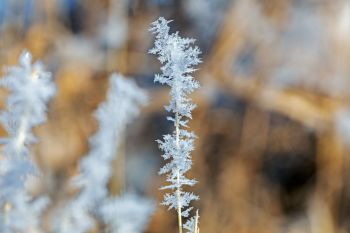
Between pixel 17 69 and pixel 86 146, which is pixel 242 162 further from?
pixel 17 69

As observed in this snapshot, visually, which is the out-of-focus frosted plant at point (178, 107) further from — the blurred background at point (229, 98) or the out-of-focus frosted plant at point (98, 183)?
the blurred background at point (229, 98)

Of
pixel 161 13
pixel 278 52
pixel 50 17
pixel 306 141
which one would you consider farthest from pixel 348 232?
pixel 50 17

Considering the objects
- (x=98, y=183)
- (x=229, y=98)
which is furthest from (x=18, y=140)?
(x=229, y=98)

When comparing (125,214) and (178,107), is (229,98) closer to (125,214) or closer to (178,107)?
(125,214)

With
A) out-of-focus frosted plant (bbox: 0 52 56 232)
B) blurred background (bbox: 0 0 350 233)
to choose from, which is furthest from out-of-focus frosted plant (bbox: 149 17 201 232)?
blurred background (bbox: 0 0 350 233)

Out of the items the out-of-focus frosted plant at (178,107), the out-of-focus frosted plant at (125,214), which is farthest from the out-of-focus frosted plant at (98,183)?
the out-of-focus frosted plant at (178,107)

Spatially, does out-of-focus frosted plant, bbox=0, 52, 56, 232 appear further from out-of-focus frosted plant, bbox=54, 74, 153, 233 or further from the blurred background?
the blurred background
